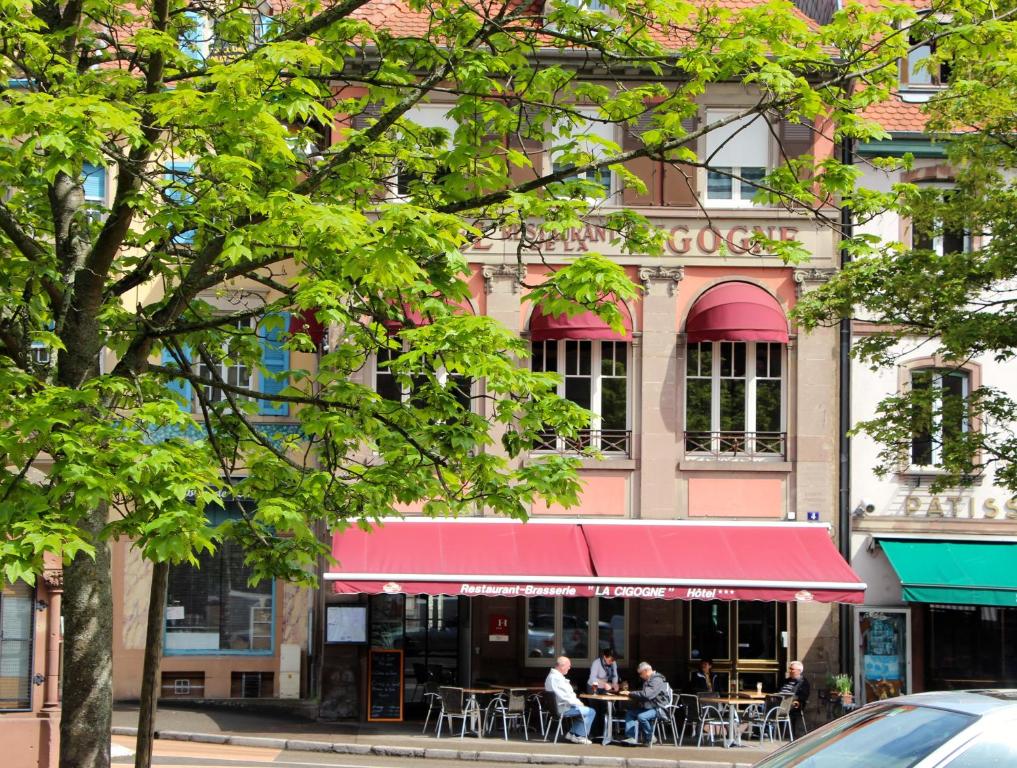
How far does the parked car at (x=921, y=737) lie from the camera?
572 cm

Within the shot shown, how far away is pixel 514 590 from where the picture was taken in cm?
2139

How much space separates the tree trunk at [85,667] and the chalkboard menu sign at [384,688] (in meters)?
13.8

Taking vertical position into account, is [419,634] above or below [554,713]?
above

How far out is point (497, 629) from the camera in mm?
24312

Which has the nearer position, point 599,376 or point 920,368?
point 599,376

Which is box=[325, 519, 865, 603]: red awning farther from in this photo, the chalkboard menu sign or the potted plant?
the chalkboard menu sign

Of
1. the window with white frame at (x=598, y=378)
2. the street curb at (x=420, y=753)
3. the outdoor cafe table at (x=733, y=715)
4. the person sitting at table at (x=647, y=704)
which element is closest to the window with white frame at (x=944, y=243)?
the window with white frame at (x=598, y=378)

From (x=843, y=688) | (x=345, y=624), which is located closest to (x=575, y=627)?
(x=345, y=624)

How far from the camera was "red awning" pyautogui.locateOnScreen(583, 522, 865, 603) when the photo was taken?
21.6 metres

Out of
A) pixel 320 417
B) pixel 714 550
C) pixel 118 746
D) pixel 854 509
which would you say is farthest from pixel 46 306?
pixel 854 509

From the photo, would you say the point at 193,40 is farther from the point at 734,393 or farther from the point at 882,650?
the point at 882,650

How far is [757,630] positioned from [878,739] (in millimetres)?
18286

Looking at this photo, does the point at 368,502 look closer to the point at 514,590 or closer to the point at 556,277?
the point at 556,277

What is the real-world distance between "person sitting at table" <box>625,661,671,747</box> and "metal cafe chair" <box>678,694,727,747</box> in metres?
0.69
